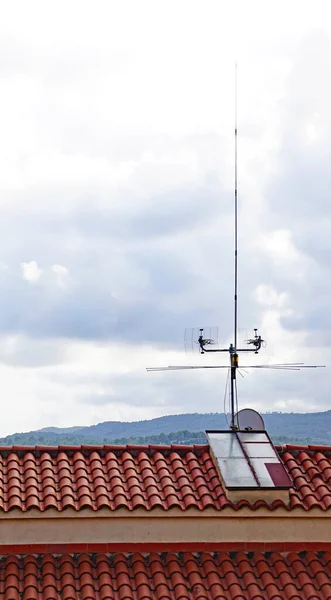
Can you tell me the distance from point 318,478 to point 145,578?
Result: 4271 millimetres

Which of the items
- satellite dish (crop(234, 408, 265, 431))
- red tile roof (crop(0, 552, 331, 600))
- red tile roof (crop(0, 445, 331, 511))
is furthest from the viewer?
satellite dish (crop(234, 408, 265, 431))

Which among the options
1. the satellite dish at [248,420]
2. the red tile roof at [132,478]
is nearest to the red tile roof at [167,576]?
the red tile roof at [132,478]

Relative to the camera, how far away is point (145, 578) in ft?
55.6

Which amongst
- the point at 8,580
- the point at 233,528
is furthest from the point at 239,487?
the point at 8,580

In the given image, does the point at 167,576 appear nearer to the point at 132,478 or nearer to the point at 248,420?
the point at 132,478

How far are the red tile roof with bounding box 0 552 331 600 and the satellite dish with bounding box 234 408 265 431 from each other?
3.63 metres

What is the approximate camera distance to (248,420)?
2117 cm

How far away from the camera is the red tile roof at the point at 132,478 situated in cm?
1773

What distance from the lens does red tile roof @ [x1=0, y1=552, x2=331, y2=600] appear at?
16547 mm

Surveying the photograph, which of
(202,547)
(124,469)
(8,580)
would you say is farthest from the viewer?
(124,469)

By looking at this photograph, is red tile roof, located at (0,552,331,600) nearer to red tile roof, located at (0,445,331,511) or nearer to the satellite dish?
red tile roof, located at (0,445,331,511)

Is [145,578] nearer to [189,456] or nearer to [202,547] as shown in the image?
[202,547]

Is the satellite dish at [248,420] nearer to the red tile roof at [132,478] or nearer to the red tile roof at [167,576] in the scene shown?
the red tile roof at [132,478]

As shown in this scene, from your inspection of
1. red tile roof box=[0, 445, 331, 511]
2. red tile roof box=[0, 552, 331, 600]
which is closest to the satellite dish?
red tile roof box=[0, 445, 331, 511]
